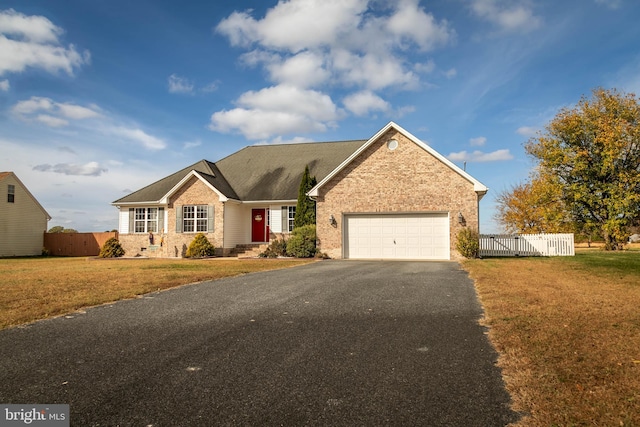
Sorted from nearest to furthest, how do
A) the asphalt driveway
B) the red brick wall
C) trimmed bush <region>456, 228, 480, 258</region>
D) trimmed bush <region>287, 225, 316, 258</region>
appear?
the asphalt driveway
trimmed bush <region>456, 228, 480, 258</region>
the red brick wall
trimmed bush <region>287, 225, 316, 258</region>

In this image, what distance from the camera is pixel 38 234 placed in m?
33.4

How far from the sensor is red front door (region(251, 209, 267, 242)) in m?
26.1

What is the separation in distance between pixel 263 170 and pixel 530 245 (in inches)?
661

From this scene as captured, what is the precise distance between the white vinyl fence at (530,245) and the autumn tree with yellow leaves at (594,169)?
7234mm

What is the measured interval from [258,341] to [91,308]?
4.13m

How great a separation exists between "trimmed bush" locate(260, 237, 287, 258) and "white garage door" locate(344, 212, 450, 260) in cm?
355

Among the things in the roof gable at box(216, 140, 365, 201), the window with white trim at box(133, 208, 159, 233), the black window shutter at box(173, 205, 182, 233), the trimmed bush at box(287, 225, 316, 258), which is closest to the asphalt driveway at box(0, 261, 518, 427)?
the trimmed bush at box(287, 225, 316, 258)

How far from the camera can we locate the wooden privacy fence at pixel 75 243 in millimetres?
31656

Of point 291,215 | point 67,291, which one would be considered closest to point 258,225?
point 291,215

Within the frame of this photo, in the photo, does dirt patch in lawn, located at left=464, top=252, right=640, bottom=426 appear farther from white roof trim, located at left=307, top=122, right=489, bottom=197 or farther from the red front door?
the red front door

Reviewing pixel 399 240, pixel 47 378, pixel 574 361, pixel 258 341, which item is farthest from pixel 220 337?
pixel 399 240

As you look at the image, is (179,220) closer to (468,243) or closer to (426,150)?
(426,150)

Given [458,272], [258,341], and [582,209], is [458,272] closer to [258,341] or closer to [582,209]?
[258,341]

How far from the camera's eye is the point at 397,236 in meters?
21.0
